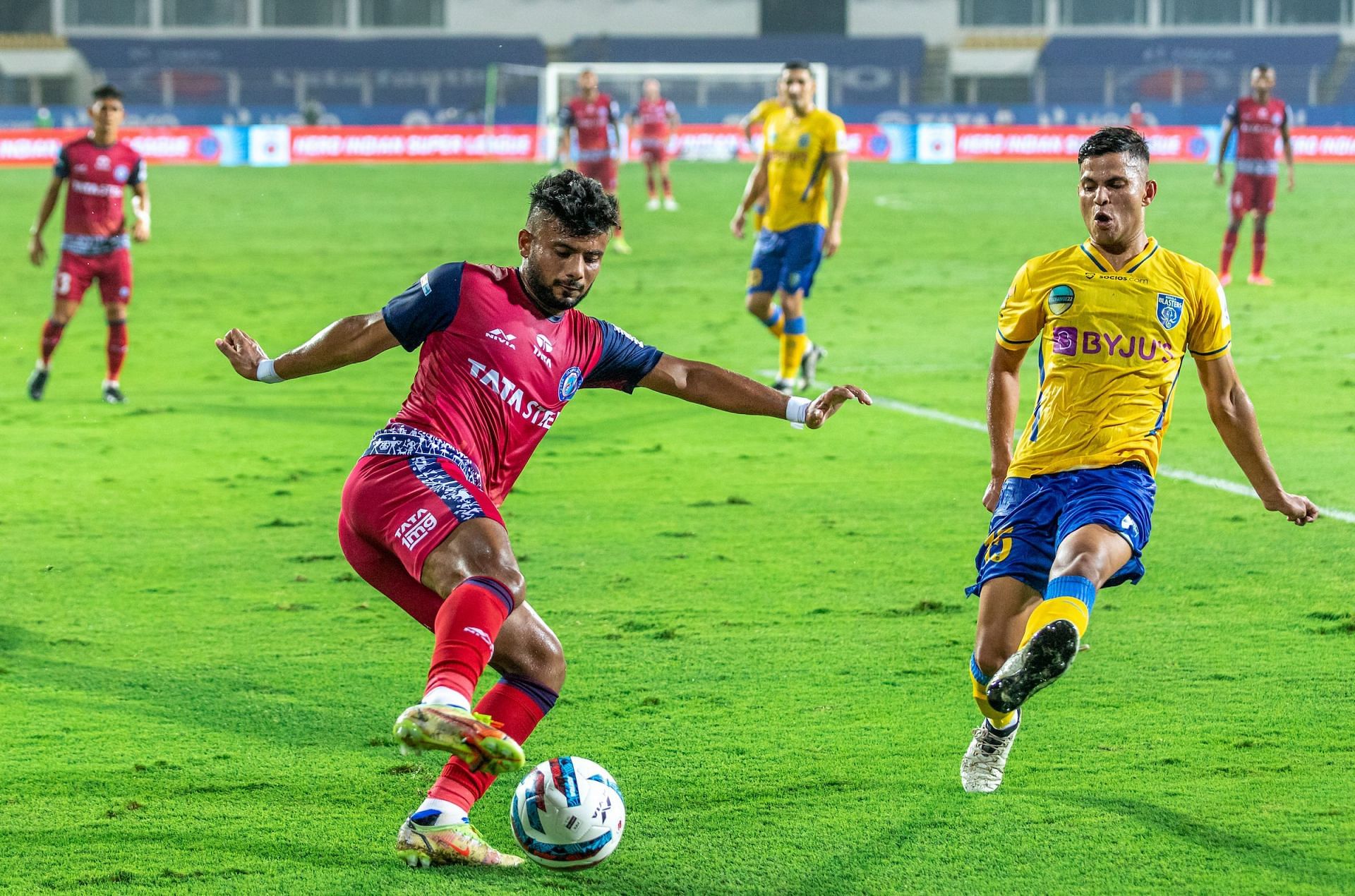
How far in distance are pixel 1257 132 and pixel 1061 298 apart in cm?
1497

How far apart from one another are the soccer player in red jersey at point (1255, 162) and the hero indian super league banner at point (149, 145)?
31494 mm

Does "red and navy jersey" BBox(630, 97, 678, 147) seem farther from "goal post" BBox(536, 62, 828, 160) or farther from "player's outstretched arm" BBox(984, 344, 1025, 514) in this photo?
"player's outstretched arm" BBox(984, 344, 1025, 514)

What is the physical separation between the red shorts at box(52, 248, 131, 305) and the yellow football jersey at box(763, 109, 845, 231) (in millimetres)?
4947

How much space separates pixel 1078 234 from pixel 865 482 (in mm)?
15854

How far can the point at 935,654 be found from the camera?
6.18 meters

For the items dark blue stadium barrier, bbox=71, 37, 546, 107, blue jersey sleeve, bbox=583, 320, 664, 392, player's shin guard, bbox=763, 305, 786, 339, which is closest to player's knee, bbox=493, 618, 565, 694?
blue jersey sleeve, bbox=583, 320, 664, 392

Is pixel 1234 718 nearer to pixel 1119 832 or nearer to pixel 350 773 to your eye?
pixel 1119 832

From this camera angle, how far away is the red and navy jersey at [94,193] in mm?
12125

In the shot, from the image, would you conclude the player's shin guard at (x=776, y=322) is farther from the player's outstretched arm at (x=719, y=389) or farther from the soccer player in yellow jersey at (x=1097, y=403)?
the player's outstretched arm at (x=719, y=389)

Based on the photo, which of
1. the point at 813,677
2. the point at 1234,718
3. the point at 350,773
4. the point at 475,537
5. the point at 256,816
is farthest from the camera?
the point at 813,677

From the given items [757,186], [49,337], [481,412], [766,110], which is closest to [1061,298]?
[481,412]

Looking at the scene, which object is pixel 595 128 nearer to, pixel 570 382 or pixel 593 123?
pixel 593 123

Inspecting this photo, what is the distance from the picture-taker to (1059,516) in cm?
467

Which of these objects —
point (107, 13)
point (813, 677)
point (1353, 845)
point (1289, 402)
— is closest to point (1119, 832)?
point (1353, 845)
